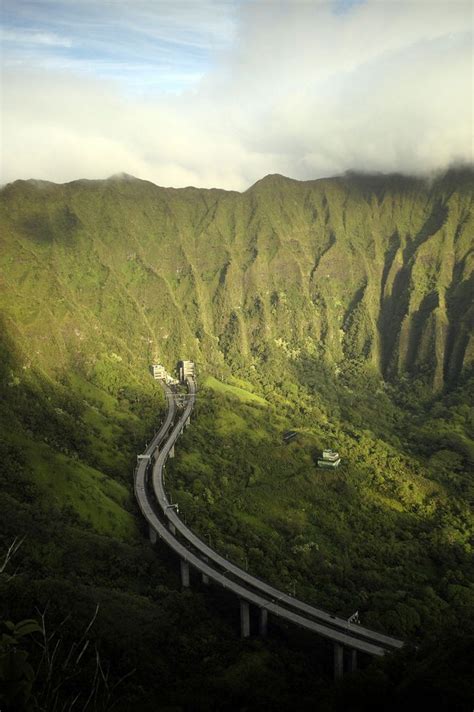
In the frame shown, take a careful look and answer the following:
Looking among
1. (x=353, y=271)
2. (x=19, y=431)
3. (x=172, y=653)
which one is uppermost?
(x=353, y=271)

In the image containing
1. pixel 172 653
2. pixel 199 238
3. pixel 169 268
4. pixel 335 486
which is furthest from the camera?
pixel 199 238

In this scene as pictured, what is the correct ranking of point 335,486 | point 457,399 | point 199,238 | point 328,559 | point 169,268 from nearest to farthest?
1. point 328,559
2. point 335,486
3. point 457,399
4. point 169,268
5. point 199,238

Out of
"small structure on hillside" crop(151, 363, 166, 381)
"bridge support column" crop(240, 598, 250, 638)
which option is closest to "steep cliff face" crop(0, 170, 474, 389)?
"small structure on hillside" crop(151, 363, 166, 381)

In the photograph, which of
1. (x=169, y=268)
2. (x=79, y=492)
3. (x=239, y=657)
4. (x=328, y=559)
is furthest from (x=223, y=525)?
(x=169, y=268)

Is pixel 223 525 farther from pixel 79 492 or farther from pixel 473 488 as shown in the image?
pixel 473 488

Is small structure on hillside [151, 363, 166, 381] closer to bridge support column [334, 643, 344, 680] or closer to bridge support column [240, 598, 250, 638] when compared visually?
bridge support column [240, 598, 250, 638]

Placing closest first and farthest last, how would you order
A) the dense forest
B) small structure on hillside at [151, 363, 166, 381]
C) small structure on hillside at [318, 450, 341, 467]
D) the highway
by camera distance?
the dense forest
the highway
small structure on hillside at [318, 450, 341, 467]
small structure on hillside at [151, 363, 166, 381]

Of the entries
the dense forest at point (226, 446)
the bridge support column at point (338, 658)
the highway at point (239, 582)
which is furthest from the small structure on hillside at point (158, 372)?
the bridge support column at point (338, 658)
